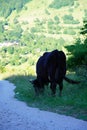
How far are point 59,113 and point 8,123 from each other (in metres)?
2.29

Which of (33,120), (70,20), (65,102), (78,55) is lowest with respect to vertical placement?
(70,20)

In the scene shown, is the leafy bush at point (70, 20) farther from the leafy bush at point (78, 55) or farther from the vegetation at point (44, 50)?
the leafy bush at point (78, 55)

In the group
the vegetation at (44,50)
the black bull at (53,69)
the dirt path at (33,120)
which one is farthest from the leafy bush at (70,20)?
the dirt path at (33,120)

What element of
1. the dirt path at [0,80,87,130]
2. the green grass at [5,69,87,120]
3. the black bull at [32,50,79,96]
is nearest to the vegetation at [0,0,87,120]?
the green grass at [5,69,87,120]

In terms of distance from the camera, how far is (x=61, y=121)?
1144 centimetres

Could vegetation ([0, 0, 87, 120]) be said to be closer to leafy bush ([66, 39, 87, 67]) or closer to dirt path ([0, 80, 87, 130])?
leafy bush ([66, 39, 87, 67])

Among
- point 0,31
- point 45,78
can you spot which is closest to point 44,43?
point 0,31

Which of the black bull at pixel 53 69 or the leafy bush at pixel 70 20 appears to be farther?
the leafy bush at pixel 70 20

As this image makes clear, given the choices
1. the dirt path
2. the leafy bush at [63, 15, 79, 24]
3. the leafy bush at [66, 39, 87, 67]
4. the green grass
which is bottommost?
the leafy bush at [63, 15, 79, 24]

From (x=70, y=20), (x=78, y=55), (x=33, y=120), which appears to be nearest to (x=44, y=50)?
(x=70, y=20)

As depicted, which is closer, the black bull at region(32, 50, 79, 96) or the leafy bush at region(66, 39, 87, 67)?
the black bull at region(32, 50, 79, 96)

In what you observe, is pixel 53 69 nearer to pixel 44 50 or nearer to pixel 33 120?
pixel 33 120

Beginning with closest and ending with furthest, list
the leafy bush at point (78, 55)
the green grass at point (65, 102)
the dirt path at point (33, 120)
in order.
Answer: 1. the dirt path at point (33, 120)
2. the green grass at point (65, 102)
3. the leafy bush at point (78, 55)

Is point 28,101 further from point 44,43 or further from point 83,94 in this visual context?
point 44,43
